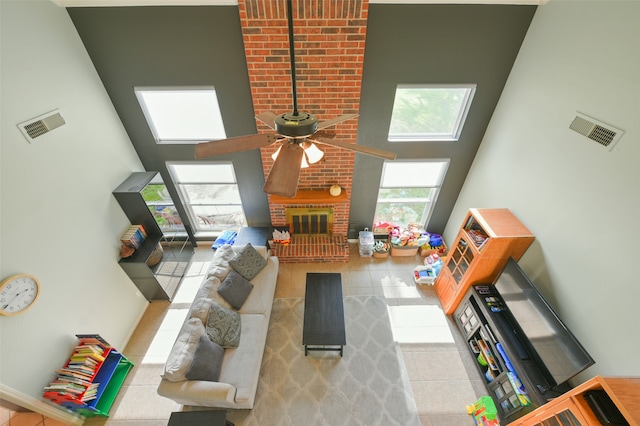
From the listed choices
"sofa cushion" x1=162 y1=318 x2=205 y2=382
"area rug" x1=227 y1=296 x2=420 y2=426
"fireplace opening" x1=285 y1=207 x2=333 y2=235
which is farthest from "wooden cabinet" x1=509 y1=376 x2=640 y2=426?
"fireplace opening" x1=285 y1=207 x2=333 y2=235

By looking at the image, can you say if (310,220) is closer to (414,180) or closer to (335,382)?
(414,180)

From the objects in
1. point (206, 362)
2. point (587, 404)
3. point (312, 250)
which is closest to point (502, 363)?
point (587, 404)

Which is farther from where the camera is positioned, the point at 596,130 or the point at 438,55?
the point at 438,55

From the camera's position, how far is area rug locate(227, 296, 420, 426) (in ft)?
10.0

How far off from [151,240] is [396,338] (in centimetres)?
393

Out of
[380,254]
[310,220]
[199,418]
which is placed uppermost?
[310,220]

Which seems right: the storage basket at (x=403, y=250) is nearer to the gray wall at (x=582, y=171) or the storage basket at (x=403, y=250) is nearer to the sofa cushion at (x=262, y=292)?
the gray wall at (x=582, y=171)

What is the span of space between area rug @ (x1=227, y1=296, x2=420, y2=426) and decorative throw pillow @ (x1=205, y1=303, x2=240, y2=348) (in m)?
0.60

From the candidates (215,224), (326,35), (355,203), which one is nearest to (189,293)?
(215,224)

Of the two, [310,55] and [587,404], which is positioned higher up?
[310,55]

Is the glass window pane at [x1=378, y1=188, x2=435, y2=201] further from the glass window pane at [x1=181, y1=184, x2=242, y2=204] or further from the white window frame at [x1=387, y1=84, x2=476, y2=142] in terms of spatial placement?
the glass window pane at [x1=181, y1=184, x2=242, y2=204]

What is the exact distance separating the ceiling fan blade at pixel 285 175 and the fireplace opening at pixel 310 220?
318cm

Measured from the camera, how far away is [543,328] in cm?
262

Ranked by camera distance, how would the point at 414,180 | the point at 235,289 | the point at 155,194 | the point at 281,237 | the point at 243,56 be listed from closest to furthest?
1. the point at 243,56
2. the point at 235,289
3. the point at 155,194
4. the point at 414,180
5. the point at 281,237
